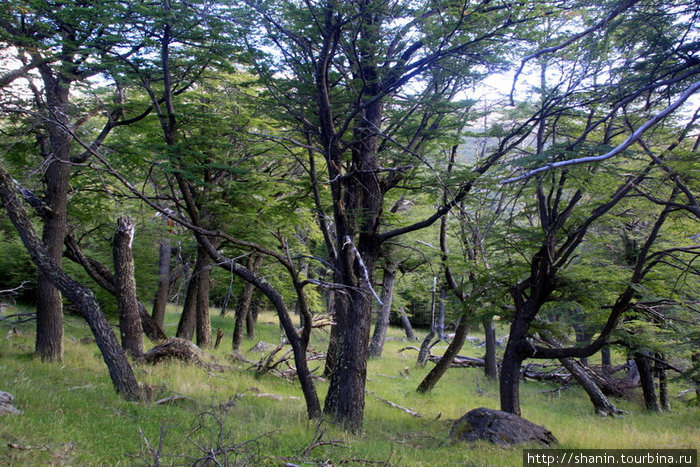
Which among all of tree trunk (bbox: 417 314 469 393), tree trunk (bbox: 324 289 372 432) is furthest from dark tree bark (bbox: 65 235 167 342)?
tree trunk (bbox: 417 314 469 393)

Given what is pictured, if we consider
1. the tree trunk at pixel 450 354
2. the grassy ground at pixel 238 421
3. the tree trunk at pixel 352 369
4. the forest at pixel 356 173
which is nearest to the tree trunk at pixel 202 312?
the grassy ground at pixel 238 421

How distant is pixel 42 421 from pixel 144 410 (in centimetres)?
158

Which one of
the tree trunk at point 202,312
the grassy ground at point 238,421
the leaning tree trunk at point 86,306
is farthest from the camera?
the tree trunk at point 202,312

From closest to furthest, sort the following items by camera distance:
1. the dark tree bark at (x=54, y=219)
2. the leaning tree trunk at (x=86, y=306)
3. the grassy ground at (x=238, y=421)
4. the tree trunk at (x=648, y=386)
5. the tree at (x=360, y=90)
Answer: the grassy ground at (x=238, y=421) < the tree at (x=360, y=90) < the leaning tree trunk at (x=86, y=306) < the dark tree bark at (x=54, y=219) < the tree trunk at (x=648, y=386)

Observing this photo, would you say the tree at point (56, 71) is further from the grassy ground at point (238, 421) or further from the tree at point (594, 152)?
the tree at point (594, 152)

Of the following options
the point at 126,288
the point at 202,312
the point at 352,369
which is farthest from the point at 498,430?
the point at 202,312

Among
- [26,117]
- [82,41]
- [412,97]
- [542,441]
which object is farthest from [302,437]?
[26,117]

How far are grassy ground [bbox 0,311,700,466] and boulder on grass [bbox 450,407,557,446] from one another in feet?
1.08

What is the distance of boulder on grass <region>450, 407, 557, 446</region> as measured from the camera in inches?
297

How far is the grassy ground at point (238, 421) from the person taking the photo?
17.0 feet

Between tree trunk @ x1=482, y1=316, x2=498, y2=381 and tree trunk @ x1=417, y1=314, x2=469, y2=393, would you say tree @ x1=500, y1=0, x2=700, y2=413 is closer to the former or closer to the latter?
tree trunk @ x1=417, y1=314, x2=469, y2=393

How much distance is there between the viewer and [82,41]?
899 cm

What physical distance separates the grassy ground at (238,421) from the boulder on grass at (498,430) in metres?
0.33

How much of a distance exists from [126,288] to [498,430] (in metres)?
8.63
